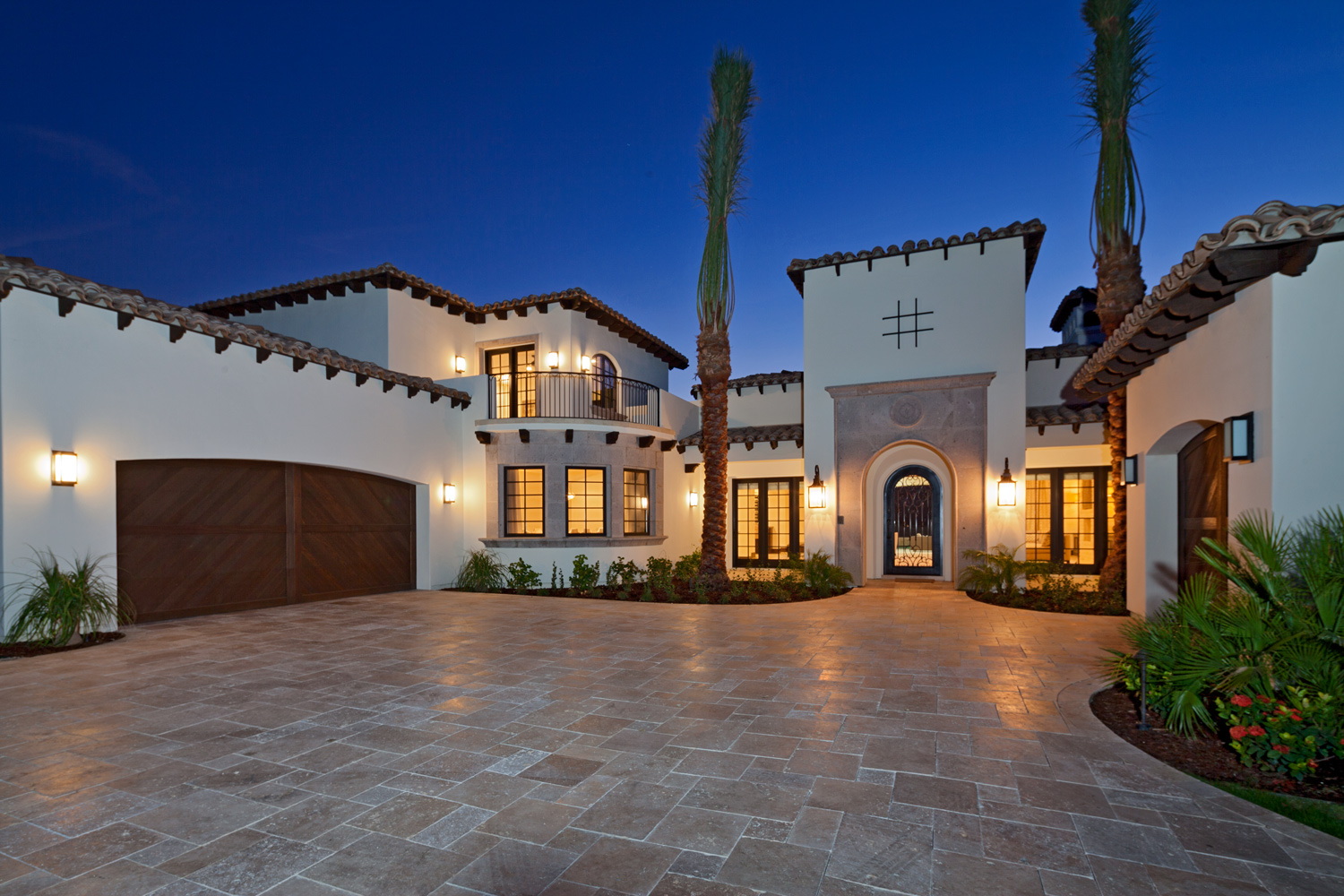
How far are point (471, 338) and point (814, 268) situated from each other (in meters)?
8.91

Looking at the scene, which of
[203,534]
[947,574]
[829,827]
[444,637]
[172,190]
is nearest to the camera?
[829,827]

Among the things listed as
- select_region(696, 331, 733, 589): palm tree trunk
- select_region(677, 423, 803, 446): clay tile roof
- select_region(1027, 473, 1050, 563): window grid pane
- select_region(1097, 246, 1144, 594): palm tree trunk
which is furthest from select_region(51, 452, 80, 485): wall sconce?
select_region(1027, 473, 1050, 563): window grid pane

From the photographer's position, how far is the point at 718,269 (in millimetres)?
12445

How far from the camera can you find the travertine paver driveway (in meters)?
2.69

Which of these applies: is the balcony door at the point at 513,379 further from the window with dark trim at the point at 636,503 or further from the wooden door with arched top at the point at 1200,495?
the wooden door with arched top at the point at 1200,495

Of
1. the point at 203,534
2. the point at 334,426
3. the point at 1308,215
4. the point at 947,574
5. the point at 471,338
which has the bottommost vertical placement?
the point at 947,574

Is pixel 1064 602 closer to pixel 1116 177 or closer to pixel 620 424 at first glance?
pixel 1116 177

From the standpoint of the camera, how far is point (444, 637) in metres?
8.00

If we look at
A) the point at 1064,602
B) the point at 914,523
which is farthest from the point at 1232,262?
the point at 914,523

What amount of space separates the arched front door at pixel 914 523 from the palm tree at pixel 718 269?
13.2 feet

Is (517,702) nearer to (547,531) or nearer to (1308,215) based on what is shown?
(1308,215)

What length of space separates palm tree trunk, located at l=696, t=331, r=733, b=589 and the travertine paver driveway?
17.5 feet

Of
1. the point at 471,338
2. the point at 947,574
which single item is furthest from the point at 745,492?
the point at 471,338

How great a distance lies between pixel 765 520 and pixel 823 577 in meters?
3.05
